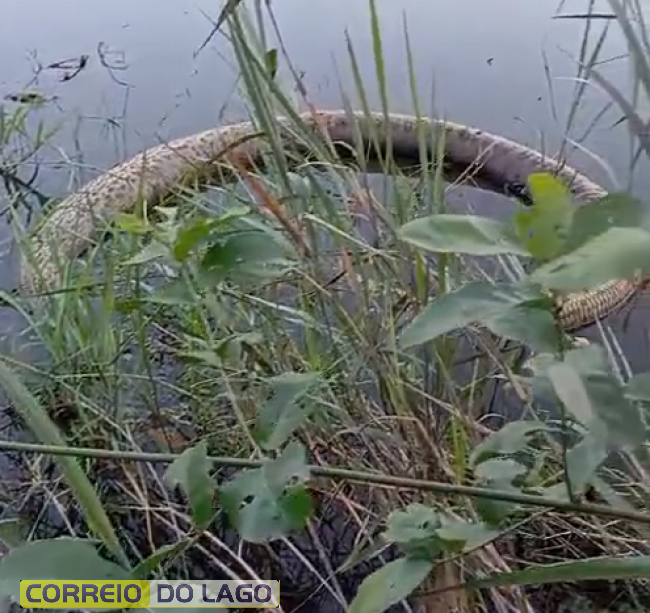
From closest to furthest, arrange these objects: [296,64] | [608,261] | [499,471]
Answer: [608,261], [499,471], [296,64]

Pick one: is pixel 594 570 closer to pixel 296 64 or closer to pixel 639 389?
pixel 639 389

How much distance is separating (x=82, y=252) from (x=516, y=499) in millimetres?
979

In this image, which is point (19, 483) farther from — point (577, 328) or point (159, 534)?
point (577, 328)

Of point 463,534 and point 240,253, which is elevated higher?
point 240,253

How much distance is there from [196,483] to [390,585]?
86 mm

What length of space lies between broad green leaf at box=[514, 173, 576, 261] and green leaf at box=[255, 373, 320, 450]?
16 centimetres

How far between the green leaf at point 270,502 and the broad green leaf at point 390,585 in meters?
0.04

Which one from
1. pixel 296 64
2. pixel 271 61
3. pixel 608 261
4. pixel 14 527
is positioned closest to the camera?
pixel 608 261

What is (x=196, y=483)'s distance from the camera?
35cm

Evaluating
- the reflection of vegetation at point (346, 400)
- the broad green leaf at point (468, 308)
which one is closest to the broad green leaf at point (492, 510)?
the reflection of vegetation at point (346, 400)

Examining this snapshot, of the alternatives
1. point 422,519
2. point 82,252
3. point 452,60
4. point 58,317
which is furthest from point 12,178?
point 422,519

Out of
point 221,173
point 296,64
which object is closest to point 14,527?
point 221,173

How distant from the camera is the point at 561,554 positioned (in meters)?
0.74

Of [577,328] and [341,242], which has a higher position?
[341,242]
